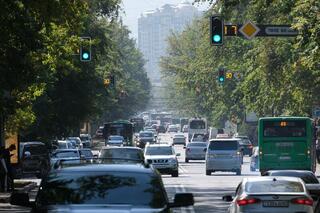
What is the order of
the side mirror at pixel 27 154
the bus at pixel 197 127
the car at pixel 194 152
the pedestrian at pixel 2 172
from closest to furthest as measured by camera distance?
the pedestrian at pixel 2 172
the side mirror at pixel 27 154
the car at pixel 194 152
the bus at pixel 197 127

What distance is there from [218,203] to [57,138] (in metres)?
41.6

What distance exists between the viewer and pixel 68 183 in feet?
42.0

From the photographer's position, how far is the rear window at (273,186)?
68.4ft

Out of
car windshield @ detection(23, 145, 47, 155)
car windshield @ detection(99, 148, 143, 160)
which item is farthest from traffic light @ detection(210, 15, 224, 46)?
car windshield @ detection(23, 145, 47, 155)

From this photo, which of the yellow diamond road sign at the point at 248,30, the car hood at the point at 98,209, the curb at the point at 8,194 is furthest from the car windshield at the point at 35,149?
the car hood at the point at 98,209

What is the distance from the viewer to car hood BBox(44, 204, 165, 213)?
1191 centimetres

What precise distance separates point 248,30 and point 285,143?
12.3 meters

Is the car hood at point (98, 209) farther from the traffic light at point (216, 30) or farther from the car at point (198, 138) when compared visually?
the car at point (198, 138)

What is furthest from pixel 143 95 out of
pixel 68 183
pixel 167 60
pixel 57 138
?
pixel 68 183

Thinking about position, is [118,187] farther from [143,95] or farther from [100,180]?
[143,95]

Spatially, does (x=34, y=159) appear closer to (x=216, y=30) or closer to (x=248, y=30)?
(x=248, y=30)

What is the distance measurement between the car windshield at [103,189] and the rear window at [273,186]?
8070 millimetres

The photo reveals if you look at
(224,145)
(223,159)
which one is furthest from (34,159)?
(224,145)

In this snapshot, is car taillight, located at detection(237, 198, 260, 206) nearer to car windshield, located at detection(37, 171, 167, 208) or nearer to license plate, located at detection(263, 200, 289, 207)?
license plate, located at detection(263, 200, 289, 207)
